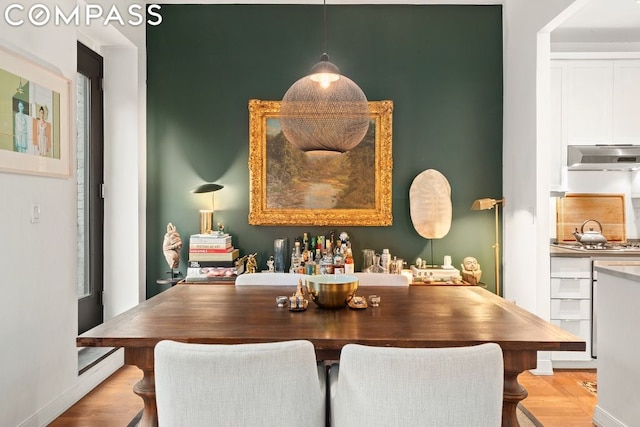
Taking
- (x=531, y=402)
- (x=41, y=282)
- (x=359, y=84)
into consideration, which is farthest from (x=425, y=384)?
(x=359, y=84)

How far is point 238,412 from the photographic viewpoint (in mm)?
1329

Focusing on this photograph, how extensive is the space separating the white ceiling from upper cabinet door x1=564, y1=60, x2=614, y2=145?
393 mm

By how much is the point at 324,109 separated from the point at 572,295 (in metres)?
2.53

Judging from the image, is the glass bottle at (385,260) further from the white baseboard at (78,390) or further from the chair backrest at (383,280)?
the white baseboard at (78,390)

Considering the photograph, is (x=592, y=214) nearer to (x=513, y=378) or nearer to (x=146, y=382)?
(x=513, y=378)

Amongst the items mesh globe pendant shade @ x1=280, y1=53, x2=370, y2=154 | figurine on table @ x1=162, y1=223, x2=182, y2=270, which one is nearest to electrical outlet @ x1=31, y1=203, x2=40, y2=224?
figurine on table @ x1=162, y1=223, x2=182, y2=270

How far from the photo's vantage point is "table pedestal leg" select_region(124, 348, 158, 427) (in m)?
1.67

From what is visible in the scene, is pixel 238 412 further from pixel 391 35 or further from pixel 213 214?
pixel 391 35

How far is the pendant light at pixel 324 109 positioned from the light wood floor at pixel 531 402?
77.6 inches

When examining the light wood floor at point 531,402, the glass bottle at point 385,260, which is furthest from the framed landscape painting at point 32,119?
the glass bottle at point 385,260

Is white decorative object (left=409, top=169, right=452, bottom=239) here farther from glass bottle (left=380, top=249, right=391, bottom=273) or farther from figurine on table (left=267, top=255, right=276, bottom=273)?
figurine on table (left=267, top=255, right=276, bottom=273)

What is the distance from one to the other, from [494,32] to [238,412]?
3.87m

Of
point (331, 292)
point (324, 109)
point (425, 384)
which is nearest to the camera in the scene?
point (425, 384)

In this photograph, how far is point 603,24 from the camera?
4.05 m
